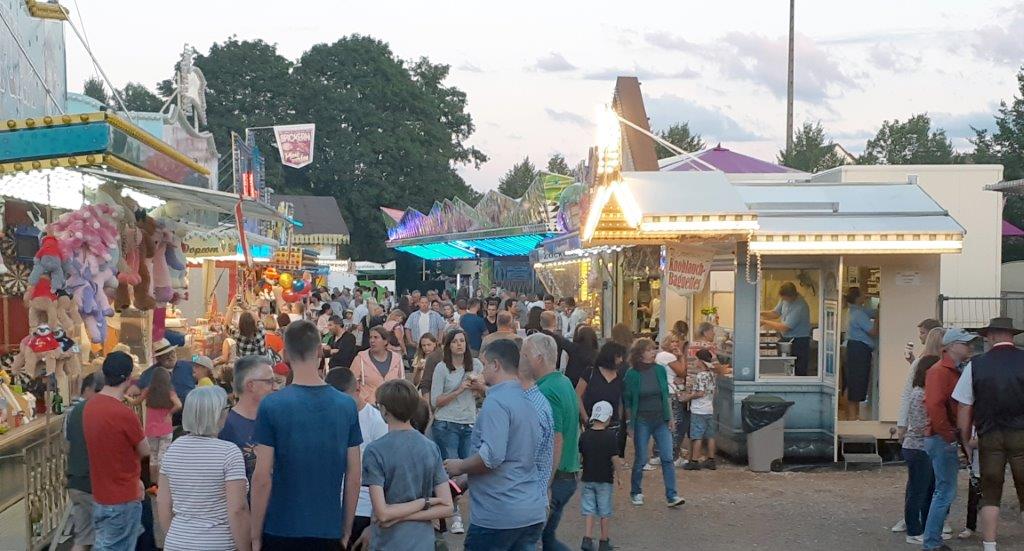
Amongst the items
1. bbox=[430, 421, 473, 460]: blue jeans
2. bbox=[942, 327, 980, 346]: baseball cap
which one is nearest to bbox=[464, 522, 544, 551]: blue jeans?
bbox=[430, 421, 473, 460]: blue jeans

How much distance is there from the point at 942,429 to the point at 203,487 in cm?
577

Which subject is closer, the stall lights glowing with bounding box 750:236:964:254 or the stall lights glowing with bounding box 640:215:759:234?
the stall lights glowing with bounding box 640:215:759:234

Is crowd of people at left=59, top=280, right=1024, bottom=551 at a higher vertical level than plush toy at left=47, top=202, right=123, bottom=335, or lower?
lower

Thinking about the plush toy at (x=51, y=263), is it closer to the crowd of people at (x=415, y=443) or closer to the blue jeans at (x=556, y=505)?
the crowd of people at (x=415, y=443)

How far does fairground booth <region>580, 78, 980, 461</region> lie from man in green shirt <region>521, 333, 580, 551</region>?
486 cm

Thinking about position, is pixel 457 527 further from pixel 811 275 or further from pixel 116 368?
pixel 811 275

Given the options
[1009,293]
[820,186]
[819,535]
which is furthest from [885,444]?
[1009,293]

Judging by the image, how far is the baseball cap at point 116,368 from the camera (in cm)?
650

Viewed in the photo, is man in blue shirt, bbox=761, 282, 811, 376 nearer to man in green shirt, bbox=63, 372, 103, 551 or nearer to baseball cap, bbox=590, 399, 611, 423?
baseball cap, bbox=590, 399, 611, 423

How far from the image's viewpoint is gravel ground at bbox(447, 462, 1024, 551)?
30.6ft

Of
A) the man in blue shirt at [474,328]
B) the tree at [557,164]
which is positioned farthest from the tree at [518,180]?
the man in blue shirt at [474,328]

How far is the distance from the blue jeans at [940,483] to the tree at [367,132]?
5510 cm

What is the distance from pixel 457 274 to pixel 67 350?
44115 millimetres

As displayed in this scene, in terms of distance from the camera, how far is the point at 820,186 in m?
13.6
